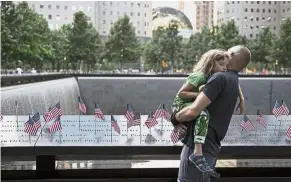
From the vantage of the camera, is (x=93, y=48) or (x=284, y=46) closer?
(x=284, y=46)

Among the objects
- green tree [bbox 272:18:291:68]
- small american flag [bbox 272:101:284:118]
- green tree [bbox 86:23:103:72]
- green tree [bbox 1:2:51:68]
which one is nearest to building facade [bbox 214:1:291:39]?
green tree [bbox 272:18:291:68]

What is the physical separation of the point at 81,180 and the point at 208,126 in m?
1.61

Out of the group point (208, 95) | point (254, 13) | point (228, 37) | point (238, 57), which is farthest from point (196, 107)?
point (254, 13)

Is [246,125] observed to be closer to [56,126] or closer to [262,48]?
[56,126]

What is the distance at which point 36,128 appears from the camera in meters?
4.55

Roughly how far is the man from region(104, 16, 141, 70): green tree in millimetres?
67823

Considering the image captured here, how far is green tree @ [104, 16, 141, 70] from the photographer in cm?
7100

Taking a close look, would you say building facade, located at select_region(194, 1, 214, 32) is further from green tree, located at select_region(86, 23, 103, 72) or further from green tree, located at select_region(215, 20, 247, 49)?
green tree, located at select_region(86, 23, 103, 72)

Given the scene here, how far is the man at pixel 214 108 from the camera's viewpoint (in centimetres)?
310

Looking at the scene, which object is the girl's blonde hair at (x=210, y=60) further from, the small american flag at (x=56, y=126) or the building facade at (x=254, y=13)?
the building facade at (x=254, y=13)

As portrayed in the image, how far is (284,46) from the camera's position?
200 feet

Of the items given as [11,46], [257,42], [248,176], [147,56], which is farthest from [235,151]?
[147,56]

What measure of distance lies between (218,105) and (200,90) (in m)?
0.17

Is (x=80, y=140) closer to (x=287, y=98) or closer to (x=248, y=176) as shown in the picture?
(x=248, y=176)
